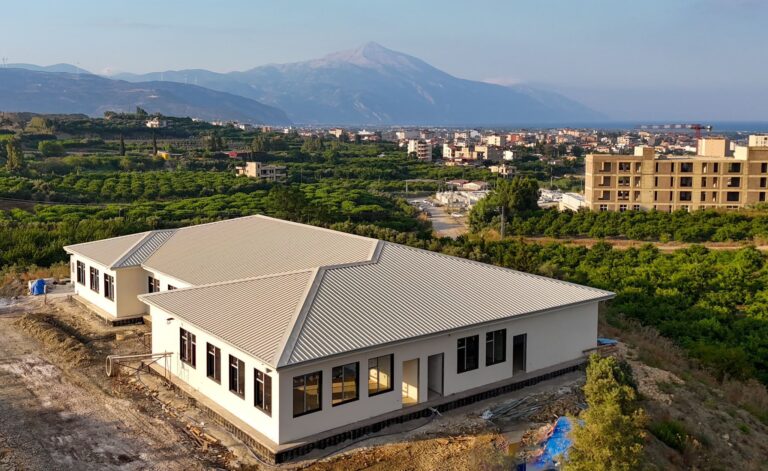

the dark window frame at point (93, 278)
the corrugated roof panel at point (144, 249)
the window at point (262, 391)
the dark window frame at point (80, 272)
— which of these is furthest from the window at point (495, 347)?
the dark window frame at point (80, 272)

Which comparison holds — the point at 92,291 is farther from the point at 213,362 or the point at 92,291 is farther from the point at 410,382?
the point at 410,382

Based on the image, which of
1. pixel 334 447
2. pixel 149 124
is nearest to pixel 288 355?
pixel 334 447

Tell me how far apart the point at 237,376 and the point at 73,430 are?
3280mm

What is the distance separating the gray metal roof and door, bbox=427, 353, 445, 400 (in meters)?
4.06

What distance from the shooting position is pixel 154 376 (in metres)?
16.4

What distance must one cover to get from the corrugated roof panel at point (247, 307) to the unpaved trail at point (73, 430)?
2.15 m

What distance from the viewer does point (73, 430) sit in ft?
44.1

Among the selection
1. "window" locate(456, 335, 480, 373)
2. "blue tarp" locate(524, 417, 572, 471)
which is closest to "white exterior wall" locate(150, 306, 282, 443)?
"window" locate(456, 335, 480, 373)

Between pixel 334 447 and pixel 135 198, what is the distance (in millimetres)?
52150

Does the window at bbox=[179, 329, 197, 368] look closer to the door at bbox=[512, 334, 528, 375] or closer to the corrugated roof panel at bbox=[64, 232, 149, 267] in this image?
the corrugated roof panel at bbox=[64, 232, 149, 267]

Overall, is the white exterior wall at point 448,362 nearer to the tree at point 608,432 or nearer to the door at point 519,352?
the door at point 519,352

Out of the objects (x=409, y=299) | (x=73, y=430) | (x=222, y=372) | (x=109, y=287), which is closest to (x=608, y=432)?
(x=409, y=299)

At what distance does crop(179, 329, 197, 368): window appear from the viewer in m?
15.2

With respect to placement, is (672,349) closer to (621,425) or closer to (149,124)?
(621,425)
